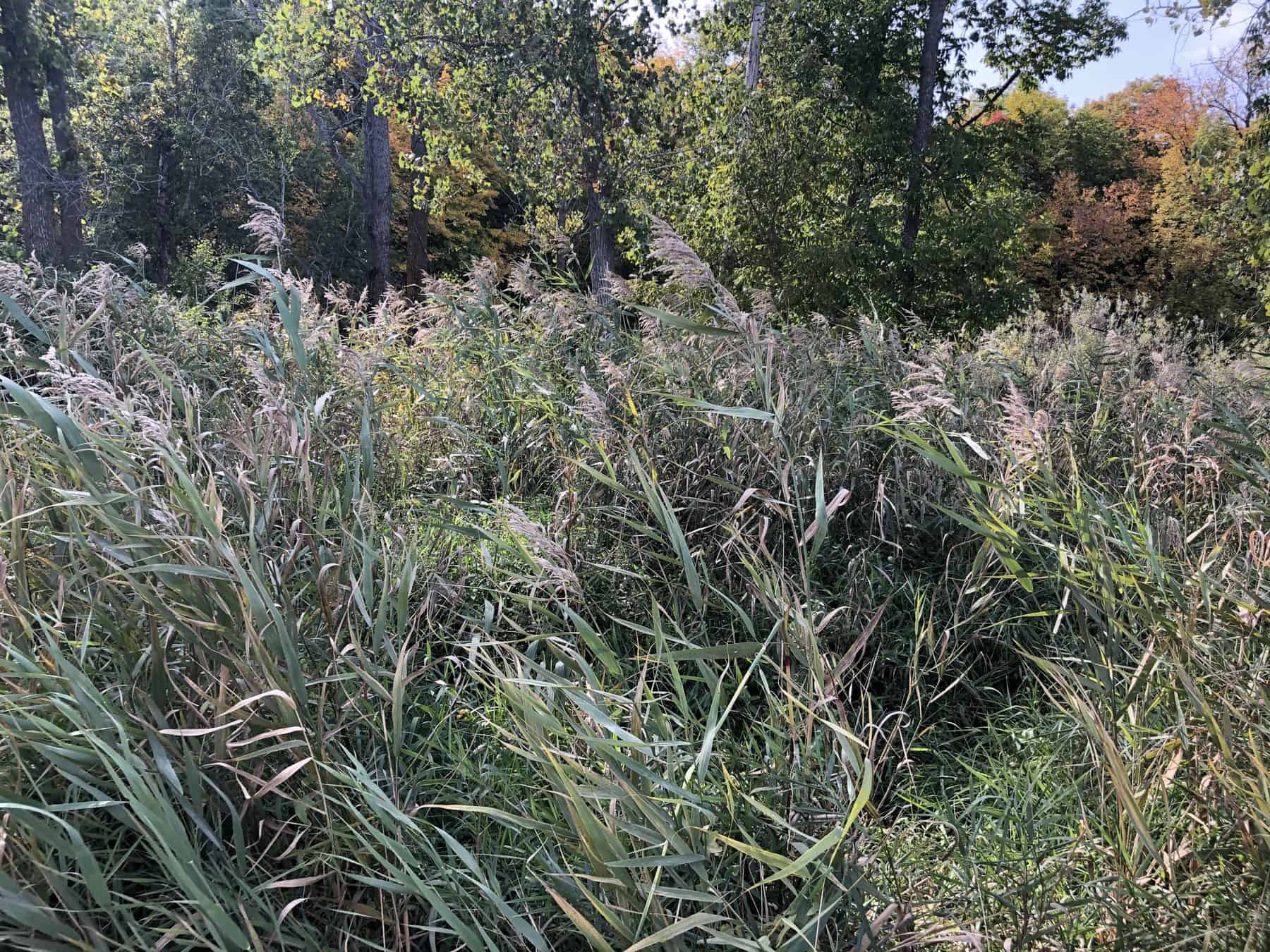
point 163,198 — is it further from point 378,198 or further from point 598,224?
point 598,224

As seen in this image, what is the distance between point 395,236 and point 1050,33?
685 inches

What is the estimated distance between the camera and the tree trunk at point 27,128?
1098cm

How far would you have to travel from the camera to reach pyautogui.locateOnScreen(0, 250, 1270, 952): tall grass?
52.7 inches

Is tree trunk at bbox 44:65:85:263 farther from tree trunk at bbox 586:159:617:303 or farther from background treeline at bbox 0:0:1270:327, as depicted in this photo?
tree trunk at bbox 586:159:617:303

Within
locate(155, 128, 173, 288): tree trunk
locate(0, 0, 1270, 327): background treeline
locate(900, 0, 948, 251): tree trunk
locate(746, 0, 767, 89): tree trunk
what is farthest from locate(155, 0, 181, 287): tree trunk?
locate(900, 0, 948, 251): tree trunk

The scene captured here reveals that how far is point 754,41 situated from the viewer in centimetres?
905

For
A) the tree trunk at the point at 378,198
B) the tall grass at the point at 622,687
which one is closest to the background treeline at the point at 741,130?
the tree trunk at the point at 378,198

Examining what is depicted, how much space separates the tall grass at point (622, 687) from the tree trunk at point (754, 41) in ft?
22.4

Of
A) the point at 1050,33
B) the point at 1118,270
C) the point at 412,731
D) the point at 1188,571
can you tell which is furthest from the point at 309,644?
the point at 1118,270

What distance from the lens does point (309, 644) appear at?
177 cm

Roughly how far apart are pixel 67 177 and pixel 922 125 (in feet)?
43.8

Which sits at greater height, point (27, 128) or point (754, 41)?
point (27, 128)

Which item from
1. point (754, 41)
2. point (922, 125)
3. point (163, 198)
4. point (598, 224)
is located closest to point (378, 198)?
point (163, 198)

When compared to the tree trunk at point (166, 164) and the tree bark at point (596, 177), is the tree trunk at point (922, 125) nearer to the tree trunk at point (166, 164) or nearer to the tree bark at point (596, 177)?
the tree bark at point (596, 177)
